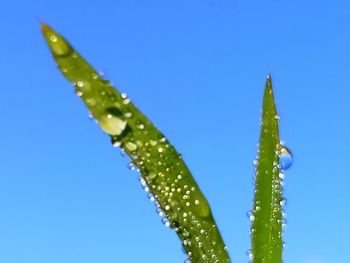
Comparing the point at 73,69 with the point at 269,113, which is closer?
the point at 73,69

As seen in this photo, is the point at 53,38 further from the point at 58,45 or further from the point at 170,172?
the point at 170,172

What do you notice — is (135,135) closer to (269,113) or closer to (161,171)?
(161,171)

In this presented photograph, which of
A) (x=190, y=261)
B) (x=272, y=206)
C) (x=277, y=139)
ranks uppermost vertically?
(x=277, y=139)

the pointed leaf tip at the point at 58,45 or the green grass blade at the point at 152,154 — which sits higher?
the pointed leaf tip at the point at 58,45

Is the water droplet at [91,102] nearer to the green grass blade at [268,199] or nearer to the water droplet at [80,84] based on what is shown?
the water droplet at [80,84]

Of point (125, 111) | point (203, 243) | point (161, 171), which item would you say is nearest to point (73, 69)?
point (125, 111)

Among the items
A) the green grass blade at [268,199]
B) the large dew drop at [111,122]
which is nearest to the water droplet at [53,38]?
the large dew drop at [111,122]

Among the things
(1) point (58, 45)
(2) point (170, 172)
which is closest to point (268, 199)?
(2) point (170, 172)

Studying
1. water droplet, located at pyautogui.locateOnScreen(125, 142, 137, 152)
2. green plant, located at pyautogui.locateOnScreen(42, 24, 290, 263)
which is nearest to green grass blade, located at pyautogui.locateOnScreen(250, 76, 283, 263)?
green plant, located at pyautogui.locateOnScreen(42, 24, 290, 263)
